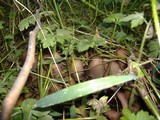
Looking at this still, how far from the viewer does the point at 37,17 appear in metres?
1.52

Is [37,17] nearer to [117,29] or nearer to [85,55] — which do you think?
[85,55]

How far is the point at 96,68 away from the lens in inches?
55.0

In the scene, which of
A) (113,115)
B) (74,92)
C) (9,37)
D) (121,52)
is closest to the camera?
(74,92)

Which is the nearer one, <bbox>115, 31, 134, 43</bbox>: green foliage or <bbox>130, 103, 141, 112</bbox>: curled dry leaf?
<bbox>130, 103, 141, 112</bbox>: curled dry leaf

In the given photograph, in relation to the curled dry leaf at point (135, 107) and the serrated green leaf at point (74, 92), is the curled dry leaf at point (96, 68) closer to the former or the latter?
the curled dry leaf at point (135, 107)

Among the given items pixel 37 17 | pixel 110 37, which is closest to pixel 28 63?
pixel 37 17

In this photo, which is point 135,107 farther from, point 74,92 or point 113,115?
point 74,92

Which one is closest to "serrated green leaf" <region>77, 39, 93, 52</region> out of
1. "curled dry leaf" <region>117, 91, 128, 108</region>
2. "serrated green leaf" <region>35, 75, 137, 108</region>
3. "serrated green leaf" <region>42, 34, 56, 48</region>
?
"serrated green leaf" <region>42, 34, 56, 48</region>

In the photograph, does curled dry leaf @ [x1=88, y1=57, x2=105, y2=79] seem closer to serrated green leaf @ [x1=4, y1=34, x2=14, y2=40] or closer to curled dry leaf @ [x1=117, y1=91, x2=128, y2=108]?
curled dry leaf @ [x1=117, y1=91, x2=128, y2=108]

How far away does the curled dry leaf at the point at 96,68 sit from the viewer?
1.39 m

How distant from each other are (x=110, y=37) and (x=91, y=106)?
53cm

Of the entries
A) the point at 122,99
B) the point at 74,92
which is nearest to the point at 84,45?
the point at 122,99

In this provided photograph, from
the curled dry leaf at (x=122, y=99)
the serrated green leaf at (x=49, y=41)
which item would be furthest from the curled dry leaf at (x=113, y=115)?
the serrated green leaf at (x=49, y=41)

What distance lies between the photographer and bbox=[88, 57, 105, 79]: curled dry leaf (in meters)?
1.39
